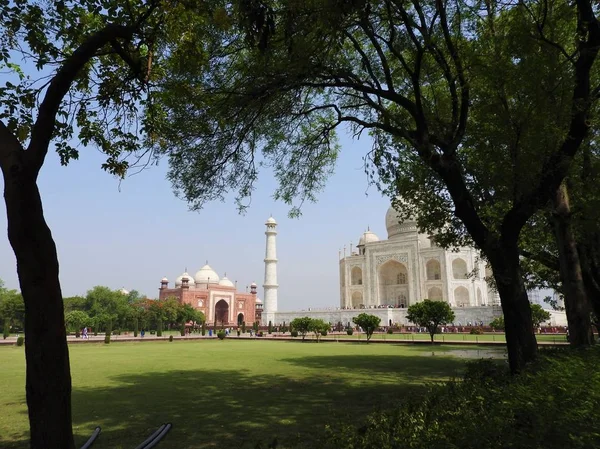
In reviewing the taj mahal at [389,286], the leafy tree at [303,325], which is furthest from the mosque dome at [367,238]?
the leafy tree at [303,325]

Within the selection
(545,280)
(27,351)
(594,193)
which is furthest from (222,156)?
(545,280)

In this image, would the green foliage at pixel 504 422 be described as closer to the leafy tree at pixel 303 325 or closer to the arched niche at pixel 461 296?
the leafy tree at pixel 303 325

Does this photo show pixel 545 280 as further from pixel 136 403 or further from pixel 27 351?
pixel 27 351

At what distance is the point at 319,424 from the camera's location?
18.3ft

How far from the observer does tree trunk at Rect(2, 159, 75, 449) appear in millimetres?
2904

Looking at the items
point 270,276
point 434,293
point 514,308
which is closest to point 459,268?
point 434,293

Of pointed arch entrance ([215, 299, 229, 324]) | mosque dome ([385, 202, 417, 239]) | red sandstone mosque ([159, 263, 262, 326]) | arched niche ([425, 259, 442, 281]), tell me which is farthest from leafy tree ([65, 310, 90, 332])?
arched niche ([425, 259, 442, 281])

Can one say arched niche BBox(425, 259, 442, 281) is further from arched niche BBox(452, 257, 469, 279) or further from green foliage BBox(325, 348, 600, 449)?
green foliage BBox(325, 348, 600, 449)

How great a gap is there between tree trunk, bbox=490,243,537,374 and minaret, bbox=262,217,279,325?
1768 inches

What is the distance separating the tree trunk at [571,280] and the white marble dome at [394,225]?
42.1 meters

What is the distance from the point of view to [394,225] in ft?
169

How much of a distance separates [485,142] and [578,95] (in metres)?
2.36

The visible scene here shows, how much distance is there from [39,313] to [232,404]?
4569mm

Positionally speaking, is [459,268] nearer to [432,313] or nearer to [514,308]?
[432,313]
